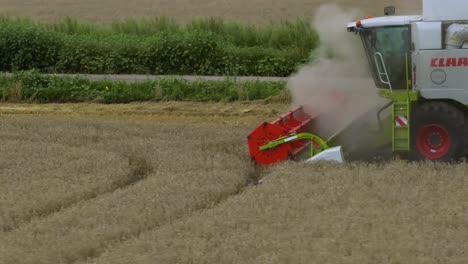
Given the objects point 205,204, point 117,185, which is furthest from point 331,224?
point 117,185

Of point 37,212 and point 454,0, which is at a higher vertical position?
point 454,0

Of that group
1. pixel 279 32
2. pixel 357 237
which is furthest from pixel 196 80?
pixel 357 237

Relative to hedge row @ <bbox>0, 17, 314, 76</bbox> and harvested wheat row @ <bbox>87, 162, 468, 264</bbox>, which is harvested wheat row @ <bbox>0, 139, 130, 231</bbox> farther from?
hedge row @ <bbox>0, 17, 314, 76</bbox>

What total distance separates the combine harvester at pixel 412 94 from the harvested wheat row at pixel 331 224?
800 mm

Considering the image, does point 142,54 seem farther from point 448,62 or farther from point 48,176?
point 448,62

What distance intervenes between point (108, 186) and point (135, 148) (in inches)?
102

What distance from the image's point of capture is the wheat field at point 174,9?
33.0 metres

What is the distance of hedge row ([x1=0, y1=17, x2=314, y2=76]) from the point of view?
2409 cm

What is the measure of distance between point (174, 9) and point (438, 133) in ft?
78.2

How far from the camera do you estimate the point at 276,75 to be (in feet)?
78.5

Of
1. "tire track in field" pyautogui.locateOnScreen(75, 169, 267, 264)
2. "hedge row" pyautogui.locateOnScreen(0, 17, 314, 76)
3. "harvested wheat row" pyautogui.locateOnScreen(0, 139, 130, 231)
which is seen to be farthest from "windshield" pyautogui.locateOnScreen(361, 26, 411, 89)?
"hedge row" pyautogui.locateOnScreen(0, 17, 314, 76)

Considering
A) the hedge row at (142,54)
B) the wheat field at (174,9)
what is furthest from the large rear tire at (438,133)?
the wheat field at (174,9)

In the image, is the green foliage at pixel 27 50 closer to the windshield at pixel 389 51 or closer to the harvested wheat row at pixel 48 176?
the harvested wheat row at pixel 48 176

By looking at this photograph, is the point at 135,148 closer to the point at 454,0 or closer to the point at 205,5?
the point at 454,0
